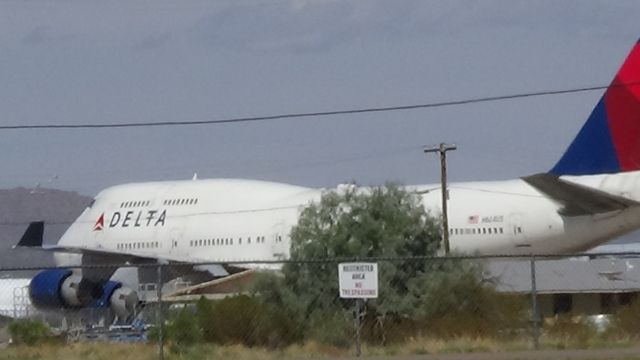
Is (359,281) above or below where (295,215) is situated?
below

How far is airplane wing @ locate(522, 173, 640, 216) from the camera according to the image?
5034 centimetres

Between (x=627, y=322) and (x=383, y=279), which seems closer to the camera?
→ (x=627, y=322)

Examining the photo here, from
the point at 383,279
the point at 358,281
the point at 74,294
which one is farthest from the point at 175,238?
the point at 358,281

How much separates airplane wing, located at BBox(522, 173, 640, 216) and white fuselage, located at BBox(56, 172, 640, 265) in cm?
34

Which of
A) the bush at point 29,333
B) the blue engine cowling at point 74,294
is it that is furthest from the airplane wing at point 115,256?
the bush at point 29,333

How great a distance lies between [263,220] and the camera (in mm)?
62125

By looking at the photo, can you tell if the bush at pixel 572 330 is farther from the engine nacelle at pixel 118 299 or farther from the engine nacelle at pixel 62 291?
the engine nacelle at pixel 118 299

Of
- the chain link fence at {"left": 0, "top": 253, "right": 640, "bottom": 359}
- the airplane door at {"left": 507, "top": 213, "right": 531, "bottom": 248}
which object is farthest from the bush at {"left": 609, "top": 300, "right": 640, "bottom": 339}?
the airplane door at {"left": 507, "top": 213, "right": 531, "bottom": 248}

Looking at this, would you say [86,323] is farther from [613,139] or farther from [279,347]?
[279,347]

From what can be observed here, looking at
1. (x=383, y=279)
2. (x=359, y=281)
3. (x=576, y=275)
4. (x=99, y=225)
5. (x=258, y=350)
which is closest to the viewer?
(x=359, y=281)

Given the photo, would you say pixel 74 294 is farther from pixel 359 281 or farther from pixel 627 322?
pixel 359 281

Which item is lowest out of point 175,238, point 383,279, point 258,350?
point 258,350

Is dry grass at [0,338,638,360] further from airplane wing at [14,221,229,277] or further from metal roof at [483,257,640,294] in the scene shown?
airplane wing at [14,221,229,277]

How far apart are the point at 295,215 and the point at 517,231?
8.89 metres
